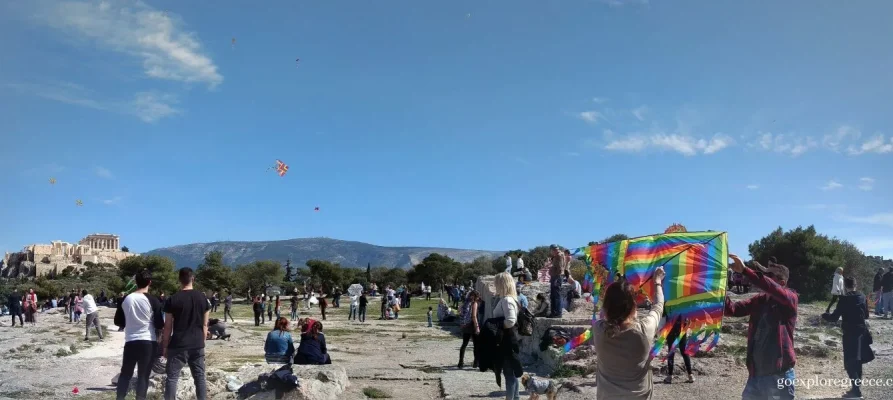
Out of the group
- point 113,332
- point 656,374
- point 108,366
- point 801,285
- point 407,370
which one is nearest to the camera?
point 656,374

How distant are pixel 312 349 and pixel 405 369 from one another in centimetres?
326

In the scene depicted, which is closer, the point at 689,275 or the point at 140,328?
the point at 689,275

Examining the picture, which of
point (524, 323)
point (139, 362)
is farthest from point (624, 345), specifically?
point (139, 362)

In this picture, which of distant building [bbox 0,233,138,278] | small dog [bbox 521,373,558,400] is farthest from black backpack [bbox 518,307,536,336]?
distant building [bbox 0,233,138,278]

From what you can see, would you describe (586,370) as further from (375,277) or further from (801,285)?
(375,277)

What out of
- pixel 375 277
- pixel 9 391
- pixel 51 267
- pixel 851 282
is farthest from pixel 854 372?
pixel 51 267

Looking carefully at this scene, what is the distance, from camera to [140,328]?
7.54 m

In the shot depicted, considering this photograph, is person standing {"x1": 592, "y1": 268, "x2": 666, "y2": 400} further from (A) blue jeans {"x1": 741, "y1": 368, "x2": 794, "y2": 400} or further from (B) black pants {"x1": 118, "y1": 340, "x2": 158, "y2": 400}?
(B) black pants {"x1": 118, "y1": 340, "x2": 158, "y2": 400}

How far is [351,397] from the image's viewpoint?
33.6 feet

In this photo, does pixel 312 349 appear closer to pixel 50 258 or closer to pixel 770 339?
pixel 770 339

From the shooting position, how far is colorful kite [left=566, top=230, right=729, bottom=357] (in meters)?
6.38

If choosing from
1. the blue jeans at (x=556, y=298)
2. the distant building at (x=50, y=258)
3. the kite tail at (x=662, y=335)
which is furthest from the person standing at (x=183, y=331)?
the distant building at (x=50, y=258)

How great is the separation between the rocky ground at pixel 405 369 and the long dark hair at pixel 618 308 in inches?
239

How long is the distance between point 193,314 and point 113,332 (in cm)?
1873
